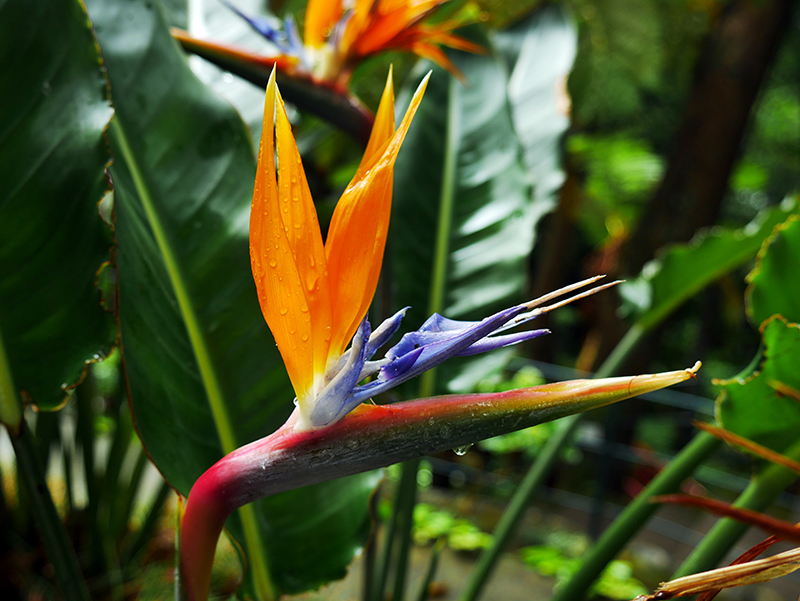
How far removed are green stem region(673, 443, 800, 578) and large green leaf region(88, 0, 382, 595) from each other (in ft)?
1.02

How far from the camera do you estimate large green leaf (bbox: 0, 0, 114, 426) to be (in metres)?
0.40

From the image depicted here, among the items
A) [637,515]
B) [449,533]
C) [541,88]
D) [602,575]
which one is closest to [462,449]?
[637,515]

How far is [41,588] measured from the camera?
1.04m

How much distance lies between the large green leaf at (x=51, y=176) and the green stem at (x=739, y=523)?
1.77ft

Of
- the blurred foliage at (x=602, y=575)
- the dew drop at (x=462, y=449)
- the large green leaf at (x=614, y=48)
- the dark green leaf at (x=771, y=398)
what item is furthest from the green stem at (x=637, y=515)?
the large green leaf at (x=614, y=48)

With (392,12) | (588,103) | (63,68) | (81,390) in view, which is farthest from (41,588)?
(588,103)

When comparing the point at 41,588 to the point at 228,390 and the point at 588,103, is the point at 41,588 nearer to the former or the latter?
the point at 228,390

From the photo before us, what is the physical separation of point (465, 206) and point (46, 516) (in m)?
0.60

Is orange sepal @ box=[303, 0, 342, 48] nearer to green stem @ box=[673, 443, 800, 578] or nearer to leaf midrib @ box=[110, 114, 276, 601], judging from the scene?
leaf midrib @ box=[110, 114, 276, 601]

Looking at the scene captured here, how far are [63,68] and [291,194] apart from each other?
0.27 metres

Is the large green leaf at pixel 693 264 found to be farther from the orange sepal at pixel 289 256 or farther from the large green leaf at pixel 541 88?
the orange sepal at pixel 289 256

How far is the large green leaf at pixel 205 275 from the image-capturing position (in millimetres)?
454

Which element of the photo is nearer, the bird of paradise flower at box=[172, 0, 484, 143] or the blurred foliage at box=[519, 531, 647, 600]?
the bird of paradise flower at box=[172, 0, 484, 143]

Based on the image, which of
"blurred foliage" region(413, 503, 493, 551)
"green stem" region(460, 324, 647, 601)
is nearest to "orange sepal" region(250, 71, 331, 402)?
"green stem" region(460, 324, 647, 601)
